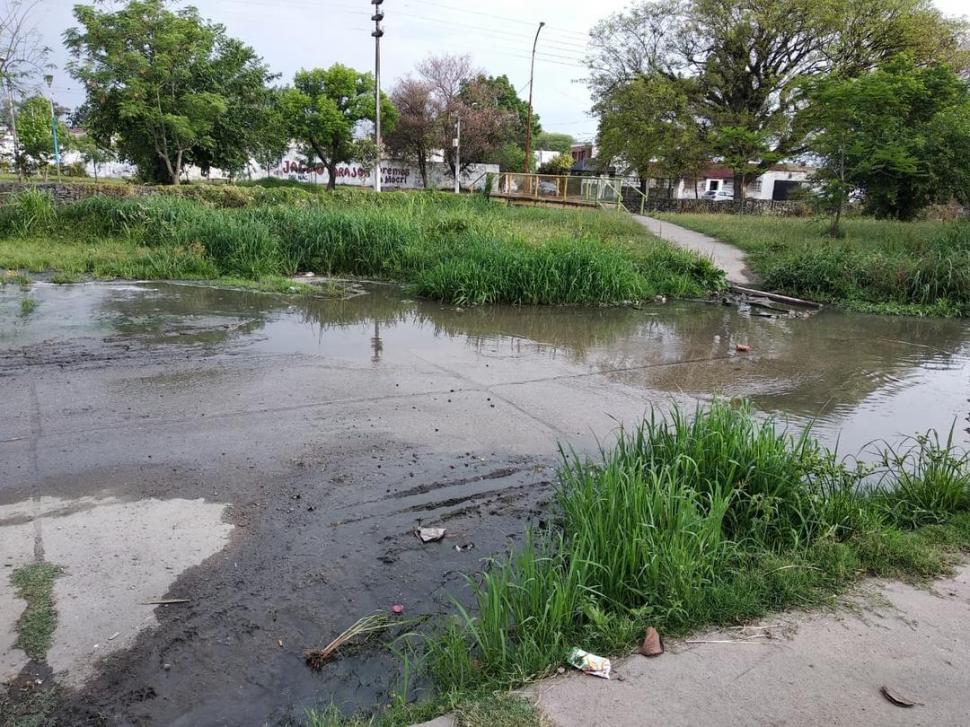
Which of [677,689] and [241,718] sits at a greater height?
[677,689]

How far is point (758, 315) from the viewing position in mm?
12750

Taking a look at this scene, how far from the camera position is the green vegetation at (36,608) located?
10.3 ft

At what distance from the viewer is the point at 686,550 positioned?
3.43 metres

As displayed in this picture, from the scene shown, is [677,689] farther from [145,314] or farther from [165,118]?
[165,118]

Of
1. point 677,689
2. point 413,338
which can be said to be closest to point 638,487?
point 677,689

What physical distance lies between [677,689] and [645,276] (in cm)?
1199

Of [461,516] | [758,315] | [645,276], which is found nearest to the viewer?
[461,516]

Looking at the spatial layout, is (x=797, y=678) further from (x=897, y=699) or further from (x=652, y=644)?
(x=652, y=644)

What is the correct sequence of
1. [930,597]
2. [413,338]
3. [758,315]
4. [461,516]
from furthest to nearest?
1. [758,315]
2. [413,338]
3. [461,516]
4. [930,597]

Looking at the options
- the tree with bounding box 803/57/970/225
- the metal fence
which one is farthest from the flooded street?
the metal fence

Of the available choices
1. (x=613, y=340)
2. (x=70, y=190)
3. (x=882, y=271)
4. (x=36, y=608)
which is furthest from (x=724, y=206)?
(x=36, y=608)

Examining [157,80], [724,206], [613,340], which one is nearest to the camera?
[613,340]

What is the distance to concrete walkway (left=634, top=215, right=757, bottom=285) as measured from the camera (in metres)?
15.8

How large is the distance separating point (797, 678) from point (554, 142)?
88.3 meters
